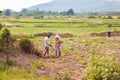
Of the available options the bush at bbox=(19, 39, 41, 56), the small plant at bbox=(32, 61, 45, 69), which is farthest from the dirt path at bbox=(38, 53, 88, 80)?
the bush at bbox=(19, 39, 41, 56)

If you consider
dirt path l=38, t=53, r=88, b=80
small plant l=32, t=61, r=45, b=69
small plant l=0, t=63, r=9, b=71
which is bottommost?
dirt path l=38, t=53, r=88, b=80

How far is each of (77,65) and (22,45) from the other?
3961mm

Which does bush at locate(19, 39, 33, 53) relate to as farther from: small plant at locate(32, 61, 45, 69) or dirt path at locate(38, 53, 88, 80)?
small plant at locate(32, 61, 45, 69)

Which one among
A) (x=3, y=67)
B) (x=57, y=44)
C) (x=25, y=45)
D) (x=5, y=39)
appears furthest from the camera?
(x=57, y=44)

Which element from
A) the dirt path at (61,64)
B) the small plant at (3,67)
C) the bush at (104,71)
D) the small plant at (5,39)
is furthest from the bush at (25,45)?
the bush at (104,71)

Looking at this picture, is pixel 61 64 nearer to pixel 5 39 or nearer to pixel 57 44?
pixel 57 44

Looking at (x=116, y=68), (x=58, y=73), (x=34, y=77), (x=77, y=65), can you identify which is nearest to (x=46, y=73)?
(x=58, y=73)

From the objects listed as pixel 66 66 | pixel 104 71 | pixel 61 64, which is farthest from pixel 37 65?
pixel 104 71

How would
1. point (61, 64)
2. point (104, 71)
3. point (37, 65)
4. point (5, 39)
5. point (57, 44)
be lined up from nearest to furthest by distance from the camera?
point (104, 71)
point (37, 65)
point (5, 39)
point (61, 64)
point (57, 44)

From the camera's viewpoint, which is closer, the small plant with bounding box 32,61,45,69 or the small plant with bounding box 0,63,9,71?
the small plant with bounding box 0,63,9,71

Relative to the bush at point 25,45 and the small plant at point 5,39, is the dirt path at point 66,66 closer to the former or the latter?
the bush at point 25,45

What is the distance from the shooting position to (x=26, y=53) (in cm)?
2111

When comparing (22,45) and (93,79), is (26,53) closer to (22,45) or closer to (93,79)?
(22,45)

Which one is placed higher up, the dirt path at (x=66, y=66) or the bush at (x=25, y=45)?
the bush at (x=25, y=45)
